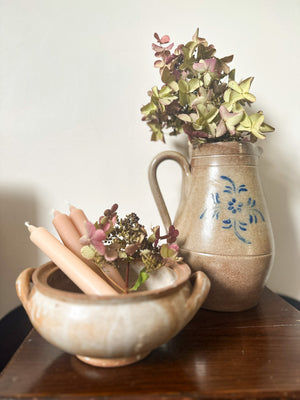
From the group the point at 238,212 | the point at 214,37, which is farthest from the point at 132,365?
the point at 214,37

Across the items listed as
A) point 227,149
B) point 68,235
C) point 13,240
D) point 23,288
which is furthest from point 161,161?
point 13,240

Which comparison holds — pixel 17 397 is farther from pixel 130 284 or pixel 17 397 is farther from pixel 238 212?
pixel 238 212

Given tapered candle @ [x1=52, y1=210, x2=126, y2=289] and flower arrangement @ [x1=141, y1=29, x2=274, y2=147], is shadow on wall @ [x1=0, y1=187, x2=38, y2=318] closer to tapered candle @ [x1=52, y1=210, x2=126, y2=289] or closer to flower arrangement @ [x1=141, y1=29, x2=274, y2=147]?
tapered candle @ [x1=52, y1=210, x2=126, y2=289]

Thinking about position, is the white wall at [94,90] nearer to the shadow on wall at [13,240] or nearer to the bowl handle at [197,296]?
the shadow on wall at [13,240]

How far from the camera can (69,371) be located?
1.19 feet

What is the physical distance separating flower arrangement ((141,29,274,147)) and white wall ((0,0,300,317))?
20 cm

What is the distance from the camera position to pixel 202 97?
490mm

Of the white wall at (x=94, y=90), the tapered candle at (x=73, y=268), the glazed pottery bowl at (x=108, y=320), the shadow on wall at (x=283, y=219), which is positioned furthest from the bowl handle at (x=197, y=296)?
the shadow on wall at (x=283, y=219)

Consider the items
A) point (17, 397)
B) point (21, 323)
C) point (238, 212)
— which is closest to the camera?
point (17, 397)

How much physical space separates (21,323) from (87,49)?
746 mm

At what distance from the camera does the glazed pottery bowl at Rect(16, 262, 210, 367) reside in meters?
0.32

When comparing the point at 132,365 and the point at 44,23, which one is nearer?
the point at 132,365

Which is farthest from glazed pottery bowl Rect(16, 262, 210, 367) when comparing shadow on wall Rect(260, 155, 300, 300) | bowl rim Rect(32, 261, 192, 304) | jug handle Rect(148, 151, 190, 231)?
shadow on wall Rect(260, 155, 300, 300)

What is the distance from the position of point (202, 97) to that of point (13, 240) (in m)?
0.61
